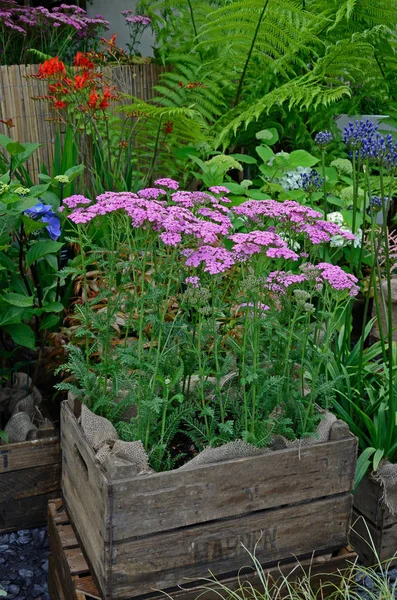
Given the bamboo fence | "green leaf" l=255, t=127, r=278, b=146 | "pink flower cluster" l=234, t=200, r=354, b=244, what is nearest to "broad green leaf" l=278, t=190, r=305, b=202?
"green leaf" l=255, t=127, r=278, b=146

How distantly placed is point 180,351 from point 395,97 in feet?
8.56

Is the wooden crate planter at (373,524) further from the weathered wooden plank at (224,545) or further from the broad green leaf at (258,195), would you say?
the broad green leaf at (258,195)

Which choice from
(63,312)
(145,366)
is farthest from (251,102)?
(145,366)

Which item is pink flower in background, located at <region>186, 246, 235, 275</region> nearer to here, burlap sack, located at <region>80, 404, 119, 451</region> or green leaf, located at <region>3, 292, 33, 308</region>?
burlap sack, located at <region>80, 404, 119, 451</region>

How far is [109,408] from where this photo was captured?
177 cm

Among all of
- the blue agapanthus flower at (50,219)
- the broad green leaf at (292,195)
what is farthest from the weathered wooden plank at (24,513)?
the broad green leaf at (292,195)

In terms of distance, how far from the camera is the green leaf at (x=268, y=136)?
318 cm

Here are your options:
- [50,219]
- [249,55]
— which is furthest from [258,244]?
[249,55]

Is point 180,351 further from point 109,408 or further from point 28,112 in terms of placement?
point 28,112

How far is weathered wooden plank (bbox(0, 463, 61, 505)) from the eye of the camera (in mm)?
2096

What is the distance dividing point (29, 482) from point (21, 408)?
0.25 meters

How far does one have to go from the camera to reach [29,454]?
2096 mm

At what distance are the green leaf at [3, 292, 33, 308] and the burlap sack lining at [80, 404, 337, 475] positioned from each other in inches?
17.0

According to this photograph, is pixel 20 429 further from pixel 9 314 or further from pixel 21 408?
pixel 9 314
